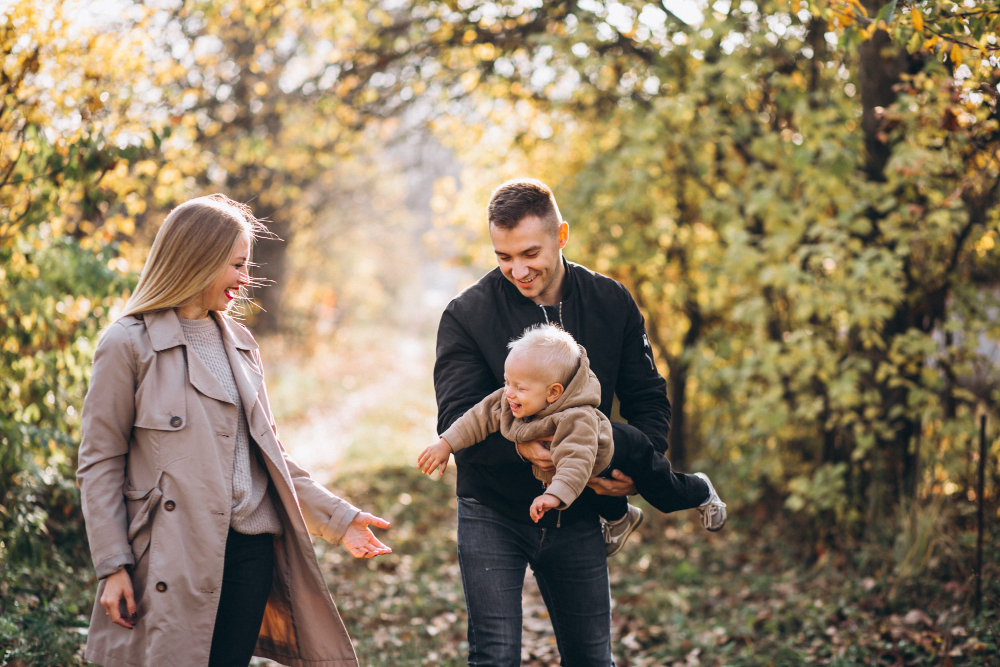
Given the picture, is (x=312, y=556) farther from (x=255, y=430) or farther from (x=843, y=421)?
(x=843, y=421)

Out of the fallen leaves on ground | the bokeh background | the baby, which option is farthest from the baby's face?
the fallen leaves on ground

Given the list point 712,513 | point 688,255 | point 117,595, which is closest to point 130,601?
point 117,595

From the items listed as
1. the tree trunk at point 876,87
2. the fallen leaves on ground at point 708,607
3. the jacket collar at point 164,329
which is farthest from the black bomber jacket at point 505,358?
the tree trunk at point 876,87

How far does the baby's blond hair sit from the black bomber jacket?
0.15m

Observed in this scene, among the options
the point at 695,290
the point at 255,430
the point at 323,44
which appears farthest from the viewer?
the point at 323,44

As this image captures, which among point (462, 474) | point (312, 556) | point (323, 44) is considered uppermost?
point (323, 44)

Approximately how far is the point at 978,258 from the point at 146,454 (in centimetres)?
576

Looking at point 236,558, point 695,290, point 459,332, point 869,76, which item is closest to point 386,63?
point 695,290

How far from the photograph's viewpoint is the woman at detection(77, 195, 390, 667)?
2.23m

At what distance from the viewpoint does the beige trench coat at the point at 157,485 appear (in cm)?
222

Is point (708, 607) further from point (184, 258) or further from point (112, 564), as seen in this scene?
point (184, 258)

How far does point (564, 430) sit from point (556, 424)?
49 mm

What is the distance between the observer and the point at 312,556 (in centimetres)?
257

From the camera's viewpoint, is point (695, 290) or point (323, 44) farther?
point (323, 44)
